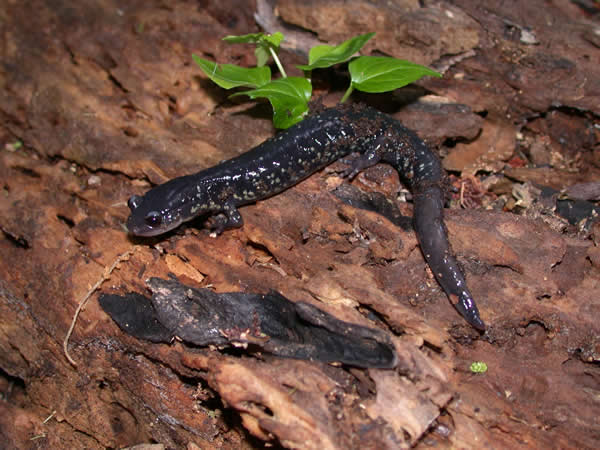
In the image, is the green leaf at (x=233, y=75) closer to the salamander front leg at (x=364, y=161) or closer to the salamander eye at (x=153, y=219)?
the salamander front leg at (x=364, y=161)

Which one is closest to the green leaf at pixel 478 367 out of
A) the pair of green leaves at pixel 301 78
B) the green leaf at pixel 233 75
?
the pair of green leaves at pixel 301 78

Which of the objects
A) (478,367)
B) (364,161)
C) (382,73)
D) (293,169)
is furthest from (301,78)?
(478,367)

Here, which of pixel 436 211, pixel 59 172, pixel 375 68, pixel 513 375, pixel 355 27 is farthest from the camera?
pixel 355 27

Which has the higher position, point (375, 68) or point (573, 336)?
point (375, 68)

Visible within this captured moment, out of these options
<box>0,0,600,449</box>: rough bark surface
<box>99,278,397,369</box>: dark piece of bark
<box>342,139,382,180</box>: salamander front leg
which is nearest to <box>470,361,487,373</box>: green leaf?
<box>0,0,600,449</box>: rough bark surface

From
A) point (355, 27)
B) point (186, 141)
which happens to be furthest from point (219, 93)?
point (355, 27)

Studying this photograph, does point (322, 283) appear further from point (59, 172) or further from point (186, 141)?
point (59, 172)
